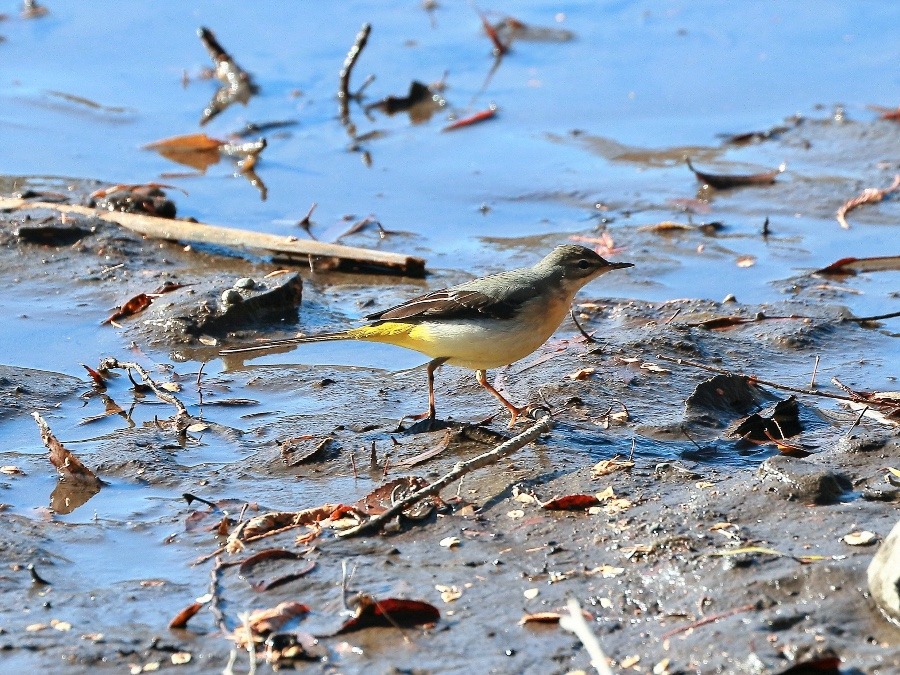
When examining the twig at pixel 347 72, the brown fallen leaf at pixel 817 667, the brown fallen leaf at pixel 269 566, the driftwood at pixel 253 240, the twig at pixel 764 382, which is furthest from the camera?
the twig at pixel 347 72

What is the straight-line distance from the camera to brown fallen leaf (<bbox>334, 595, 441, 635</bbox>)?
17.0ft

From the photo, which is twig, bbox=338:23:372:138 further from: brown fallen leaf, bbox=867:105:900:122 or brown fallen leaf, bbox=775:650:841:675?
brown fallen leaf, bbox=775:650:841:675

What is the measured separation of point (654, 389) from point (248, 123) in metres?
7.58

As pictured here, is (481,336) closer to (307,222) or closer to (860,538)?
(860,538)

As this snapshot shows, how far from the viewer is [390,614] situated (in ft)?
17.1

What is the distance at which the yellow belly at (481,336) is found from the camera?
7453 mm

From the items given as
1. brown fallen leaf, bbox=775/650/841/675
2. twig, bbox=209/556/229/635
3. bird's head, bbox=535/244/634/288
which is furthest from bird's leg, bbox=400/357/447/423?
brown fallen leaf, bbox=775/650/841/675

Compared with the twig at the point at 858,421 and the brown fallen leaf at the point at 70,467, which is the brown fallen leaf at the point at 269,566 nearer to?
the brown fallen leaf at the point at 70,467

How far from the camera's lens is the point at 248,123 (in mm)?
14117

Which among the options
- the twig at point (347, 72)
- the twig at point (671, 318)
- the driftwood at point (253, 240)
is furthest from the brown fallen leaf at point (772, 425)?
the twig at point (347, 72)

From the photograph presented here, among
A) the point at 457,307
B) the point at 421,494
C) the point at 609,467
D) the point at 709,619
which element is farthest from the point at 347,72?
the point at 709,619

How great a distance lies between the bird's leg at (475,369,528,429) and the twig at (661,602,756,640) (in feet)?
8.32

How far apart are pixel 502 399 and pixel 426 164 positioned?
598 cm

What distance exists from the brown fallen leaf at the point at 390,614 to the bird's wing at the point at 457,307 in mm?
2608
